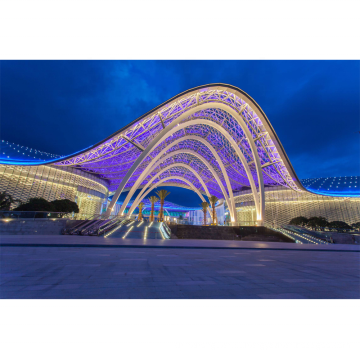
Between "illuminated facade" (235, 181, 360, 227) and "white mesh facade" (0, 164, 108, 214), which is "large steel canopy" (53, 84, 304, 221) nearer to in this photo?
"white mesh facade" (0, 164, 108, 214)

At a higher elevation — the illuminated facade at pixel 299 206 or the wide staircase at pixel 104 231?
the illuminated facade at pixel 299 206

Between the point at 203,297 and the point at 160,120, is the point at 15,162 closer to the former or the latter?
the point at 160,120

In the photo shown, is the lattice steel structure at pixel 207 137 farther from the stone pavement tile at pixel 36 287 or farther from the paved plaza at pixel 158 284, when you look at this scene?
the stone pavement tile at pixel 36 287

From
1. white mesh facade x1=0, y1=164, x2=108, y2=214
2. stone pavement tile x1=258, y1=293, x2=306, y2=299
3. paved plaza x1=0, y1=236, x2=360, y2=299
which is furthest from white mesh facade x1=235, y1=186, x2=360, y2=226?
stone pavement tile x1=258, y1=293, x2=306, y2=299

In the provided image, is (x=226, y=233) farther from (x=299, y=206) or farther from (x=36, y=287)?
(x=299, y=206)

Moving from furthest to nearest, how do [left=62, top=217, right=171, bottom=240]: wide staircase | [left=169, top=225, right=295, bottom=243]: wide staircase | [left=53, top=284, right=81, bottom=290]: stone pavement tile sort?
[left=169, top=225, right=295, bottom=243]: wide staircase, [left=62, top=217, right=171, bottom=240]: wide staircase, [left=53, top=284, right=81, bottom=290]: stone pavement tile

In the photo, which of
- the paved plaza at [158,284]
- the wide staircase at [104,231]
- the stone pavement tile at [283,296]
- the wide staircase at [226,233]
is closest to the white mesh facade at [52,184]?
the wide staircase at [104,231]

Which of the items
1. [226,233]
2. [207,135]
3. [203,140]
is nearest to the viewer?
[226,233]

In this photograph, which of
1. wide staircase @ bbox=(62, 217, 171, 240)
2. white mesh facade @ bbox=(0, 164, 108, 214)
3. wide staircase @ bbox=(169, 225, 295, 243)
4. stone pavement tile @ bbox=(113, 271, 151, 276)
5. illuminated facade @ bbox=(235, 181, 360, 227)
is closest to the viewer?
stone pavement tile @ bbox=(113, 271, 151, 276)

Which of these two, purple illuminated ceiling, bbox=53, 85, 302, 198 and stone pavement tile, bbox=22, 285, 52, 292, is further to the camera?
purple illuminated ceiling, bbox=53, 85, 302, 198

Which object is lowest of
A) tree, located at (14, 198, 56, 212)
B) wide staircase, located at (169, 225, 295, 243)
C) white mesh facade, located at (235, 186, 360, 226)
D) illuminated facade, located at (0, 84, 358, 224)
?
wide staircase, located at (169, 225, 295, 243)

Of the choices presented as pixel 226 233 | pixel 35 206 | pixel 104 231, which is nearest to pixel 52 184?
pixel 35 206

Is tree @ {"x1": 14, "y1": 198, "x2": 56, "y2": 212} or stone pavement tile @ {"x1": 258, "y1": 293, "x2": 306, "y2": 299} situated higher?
tree @ {"x1": 14, "y1": 198, "x2": 56, "y2": 212}

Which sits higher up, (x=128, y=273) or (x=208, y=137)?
(x=208, y=137)
